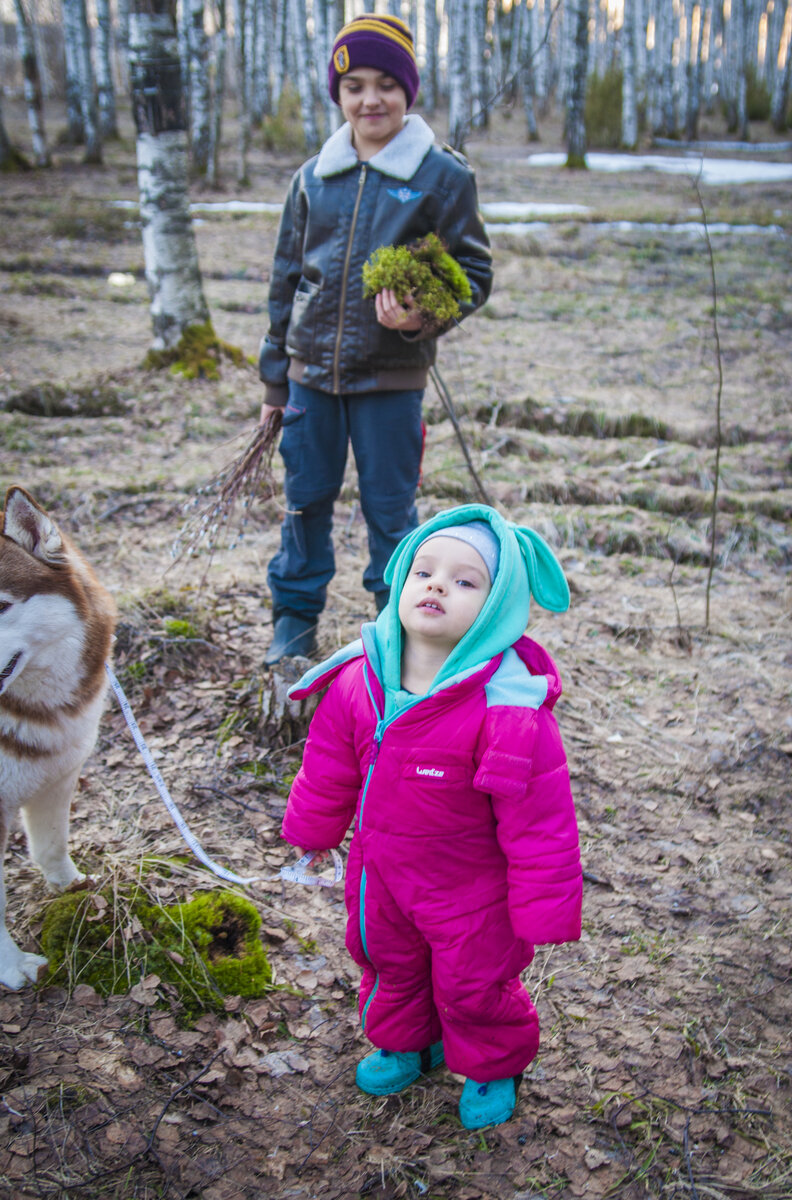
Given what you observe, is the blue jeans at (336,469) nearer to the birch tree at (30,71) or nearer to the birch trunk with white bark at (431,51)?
the birch tree at (30,71)

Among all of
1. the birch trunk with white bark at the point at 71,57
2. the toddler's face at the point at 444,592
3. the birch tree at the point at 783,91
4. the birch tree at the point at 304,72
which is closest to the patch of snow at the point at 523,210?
the birch tree at the point at 304,72

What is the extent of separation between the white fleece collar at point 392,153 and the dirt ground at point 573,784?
5.11 feet

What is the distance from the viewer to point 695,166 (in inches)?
917

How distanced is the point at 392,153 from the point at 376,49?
0.35 m

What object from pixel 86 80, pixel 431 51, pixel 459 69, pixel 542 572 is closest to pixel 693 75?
pixel 431 51

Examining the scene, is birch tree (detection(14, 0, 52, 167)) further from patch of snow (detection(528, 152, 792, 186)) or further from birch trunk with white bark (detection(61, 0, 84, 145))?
patch of snow (detection(528, 152, 792, 186))

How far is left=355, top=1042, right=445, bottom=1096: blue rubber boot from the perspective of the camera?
7.36 feet

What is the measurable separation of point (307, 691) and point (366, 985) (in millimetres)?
887

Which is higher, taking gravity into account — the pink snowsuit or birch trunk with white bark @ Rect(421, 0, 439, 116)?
birch trunk with white bark @ Rect(421, 0, 439, 116)

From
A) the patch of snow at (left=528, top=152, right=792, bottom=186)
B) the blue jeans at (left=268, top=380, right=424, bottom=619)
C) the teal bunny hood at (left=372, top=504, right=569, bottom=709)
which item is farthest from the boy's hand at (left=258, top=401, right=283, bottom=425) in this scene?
the patch of snow at (left=528, top=152, right=792, bottom=186)

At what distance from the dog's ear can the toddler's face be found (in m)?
1.09

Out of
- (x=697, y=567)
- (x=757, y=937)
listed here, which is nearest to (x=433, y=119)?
(x=697, y=567)

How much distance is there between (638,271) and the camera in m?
12.2

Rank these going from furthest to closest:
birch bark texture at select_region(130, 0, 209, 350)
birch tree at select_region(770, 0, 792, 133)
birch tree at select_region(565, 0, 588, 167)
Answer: birch tree at select_region(770, 0, 792, 133) < birch tree at select_region(565, 0, 588, 167) < birch bark texture at select_region(130, 0, 209, 350)
